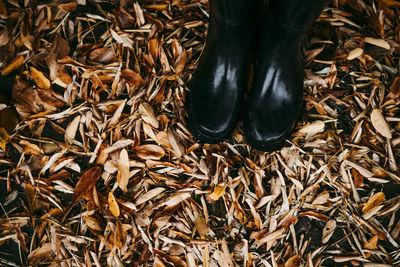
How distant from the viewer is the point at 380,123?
0.95 metres

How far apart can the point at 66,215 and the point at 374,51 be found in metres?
1.19

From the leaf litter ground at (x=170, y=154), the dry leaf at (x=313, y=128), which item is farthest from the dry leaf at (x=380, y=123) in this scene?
the dry leaf at (x=313, y=128)

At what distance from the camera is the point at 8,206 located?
3.23ft

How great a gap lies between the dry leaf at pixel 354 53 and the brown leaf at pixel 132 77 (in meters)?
0.71

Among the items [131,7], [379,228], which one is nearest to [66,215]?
[131,7]

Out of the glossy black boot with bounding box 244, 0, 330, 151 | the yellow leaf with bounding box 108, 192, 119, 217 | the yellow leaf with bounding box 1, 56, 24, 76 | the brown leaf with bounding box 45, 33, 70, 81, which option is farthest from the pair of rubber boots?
the yellow leaf with bounding box 1, 56, 24, 76

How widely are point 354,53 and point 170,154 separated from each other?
2.34ft

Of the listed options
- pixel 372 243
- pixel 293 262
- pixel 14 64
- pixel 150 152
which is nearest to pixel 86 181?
pixel 150 152

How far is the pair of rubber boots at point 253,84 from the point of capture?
78cm

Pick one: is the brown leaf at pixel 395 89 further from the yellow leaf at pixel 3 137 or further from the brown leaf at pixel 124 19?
the yellow leaf at pixel 3 137

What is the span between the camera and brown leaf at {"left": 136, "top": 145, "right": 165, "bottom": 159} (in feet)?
3.13

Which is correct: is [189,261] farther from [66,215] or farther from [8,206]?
[8,206]

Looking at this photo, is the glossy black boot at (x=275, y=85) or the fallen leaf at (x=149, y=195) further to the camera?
the fallen leaf at (x=149, y=195)

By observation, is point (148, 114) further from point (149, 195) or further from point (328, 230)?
point (328, 230)
